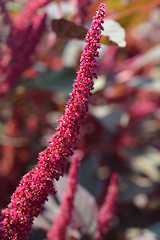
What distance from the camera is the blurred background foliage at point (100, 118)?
1070mm

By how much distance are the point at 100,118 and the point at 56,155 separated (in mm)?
718

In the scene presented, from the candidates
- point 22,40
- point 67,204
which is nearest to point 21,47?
point 22,40

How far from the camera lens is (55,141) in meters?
0.48

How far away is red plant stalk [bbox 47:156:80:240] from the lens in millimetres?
663

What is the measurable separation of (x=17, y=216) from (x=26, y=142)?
79 centimetres

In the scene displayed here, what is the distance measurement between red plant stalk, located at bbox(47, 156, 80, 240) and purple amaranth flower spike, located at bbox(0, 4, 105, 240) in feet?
0.55

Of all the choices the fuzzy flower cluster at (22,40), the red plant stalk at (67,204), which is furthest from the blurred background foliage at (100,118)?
the red plant stalk at (67,204)

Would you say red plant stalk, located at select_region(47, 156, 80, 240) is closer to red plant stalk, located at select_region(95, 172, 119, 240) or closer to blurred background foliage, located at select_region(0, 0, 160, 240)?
red plant stalk, located at select_region(95, 172, 119, 240)

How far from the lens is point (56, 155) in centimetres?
48

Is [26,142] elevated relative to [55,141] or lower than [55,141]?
elevated

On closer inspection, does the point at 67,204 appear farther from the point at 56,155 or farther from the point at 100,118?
the point at 100,118

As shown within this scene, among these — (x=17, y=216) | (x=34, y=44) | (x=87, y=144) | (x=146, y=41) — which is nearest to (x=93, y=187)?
(x=87, y=144)

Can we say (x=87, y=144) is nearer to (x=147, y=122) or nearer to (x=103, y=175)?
(x=103, y=175)

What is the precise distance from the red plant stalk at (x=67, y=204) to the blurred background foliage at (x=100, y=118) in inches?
11.7
